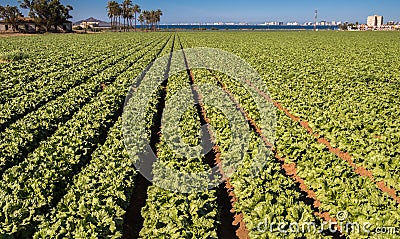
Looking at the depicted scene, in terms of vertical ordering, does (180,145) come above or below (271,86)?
below

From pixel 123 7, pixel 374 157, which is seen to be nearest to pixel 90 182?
pixel 374 157

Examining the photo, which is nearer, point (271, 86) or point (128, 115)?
point (128, 115)

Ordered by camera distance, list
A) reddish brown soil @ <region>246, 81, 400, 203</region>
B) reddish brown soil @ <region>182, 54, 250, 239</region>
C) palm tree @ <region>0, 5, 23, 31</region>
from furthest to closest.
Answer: palm tree @ <region>0, 5, 23, 31</region>, reddish brown soil @ <region>246, 81, 400, 203</region>, reddish brown soil @ <region>182, 54, 250, 239</region>

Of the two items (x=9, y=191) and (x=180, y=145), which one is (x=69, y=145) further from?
(x=180, y=145)

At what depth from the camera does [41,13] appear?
282 feet

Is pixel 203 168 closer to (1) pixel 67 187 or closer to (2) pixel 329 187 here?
(2) pixel 329 187

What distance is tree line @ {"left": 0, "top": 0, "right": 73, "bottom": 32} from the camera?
84375 mm

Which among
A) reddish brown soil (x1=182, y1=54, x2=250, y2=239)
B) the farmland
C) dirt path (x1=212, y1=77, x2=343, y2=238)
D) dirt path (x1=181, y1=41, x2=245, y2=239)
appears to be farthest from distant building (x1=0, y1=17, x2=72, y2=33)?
reddish brown soil (x1=182, y1=54, x2=250, y2=239)

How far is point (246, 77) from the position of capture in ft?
62.7

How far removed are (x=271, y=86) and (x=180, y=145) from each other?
8597 mm

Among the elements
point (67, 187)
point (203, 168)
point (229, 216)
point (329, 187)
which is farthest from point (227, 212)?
point (67, 187)

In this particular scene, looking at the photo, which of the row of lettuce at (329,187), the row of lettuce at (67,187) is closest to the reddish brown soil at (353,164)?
the row of lettuce at (329,187)

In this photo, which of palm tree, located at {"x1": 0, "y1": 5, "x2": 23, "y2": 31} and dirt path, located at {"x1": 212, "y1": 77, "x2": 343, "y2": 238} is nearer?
dirt path, located at {"x1": 212, "y1": 77, "x2": 343, "y2": 238}

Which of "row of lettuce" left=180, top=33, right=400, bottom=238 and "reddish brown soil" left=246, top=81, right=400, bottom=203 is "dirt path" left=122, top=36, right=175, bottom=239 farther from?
"reddish brown soil" left=246, top=81, right=400, bottom=203
